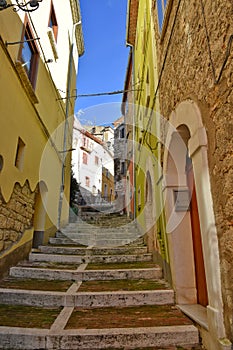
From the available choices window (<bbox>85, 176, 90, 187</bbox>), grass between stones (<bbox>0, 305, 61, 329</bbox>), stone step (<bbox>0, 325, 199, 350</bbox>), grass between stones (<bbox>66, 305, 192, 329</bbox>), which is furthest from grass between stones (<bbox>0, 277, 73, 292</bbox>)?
window (<bbox>85, 176, 90, 187</bbox>)

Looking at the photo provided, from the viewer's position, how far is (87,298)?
313 centimetres

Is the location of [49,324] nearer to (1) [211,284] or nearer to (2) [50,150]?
(1) [211,284]

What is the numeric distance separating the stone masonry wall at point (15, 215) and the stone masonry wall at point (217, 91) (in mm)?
3165

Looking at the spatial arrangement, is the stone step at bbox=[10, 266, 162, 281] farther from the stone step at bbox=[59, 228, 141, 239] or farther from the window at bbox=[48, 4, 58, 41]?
the window at bbox=[48, 4, 58, 41]

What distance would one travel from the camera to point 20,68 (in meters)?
4.21

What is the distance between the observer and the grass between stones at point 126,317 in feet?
8.32

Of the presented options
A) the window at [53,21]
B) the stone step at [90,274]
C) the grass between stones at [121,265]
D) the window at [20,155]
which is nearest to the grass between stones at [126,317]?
the stone step at [90,274]

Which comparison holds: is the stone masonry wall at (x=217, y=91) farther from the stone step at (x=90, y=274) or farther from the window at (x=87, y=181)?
the window at (x=87, y=181)

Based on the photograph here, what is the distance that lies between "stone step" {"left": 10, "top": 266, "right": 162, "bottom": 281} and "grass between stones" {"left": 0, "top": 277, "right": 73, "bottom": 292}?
0.13 meters

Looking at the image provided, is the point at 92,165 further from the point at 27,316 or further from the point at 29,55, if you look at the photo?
the point at 27,316

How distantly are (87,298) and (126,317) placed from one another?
2.08 ft

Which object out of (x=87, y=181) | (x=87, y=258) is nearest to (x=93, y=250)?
(x=87, y=258)

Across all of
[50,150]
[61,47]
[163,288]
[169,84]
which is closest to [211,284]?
[163,288]

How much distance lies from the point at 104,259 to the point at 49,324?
222 cm
